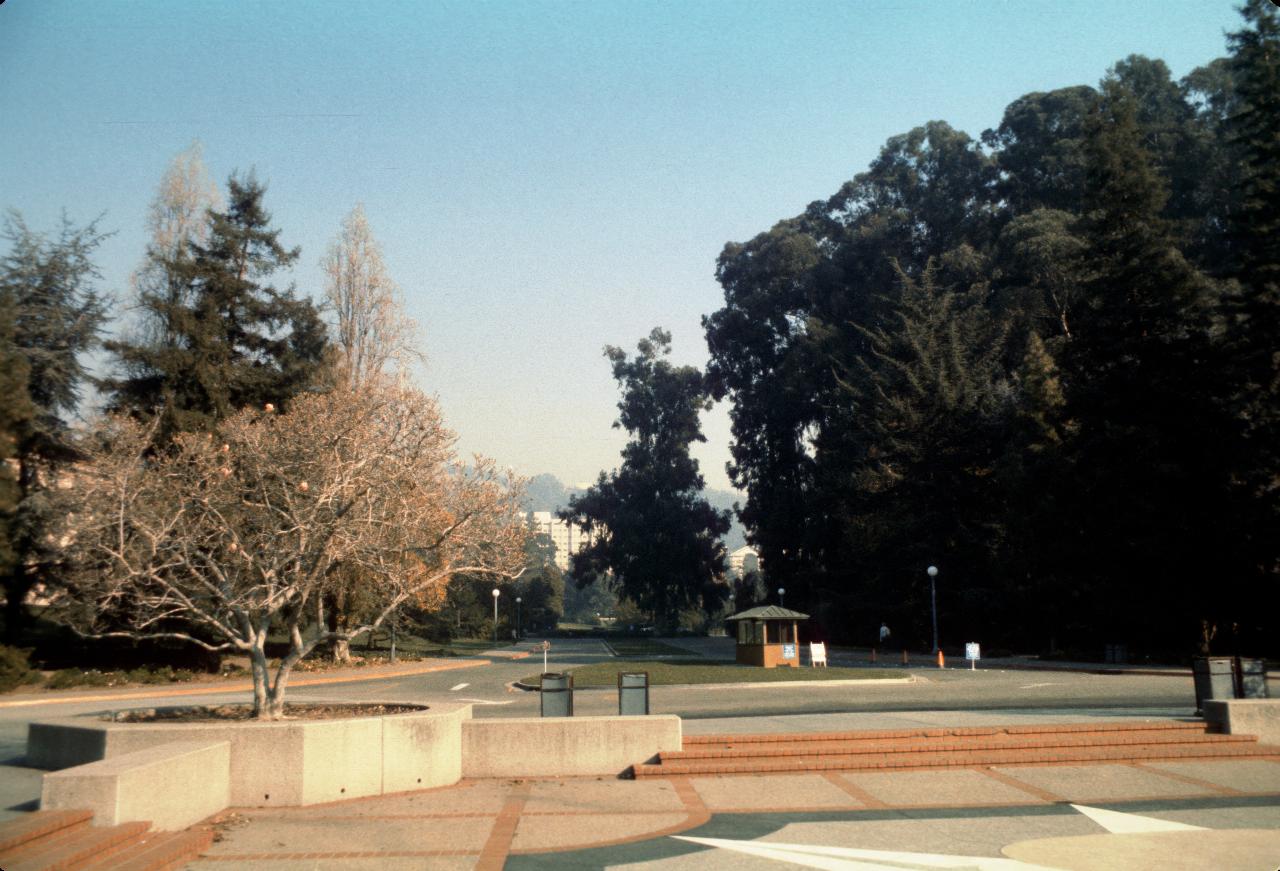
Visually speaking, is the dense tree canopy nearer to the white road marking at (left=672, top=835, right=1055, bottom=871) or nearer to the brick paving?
the brick paving

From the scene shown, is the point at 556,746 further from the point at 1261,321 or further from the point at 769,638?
the point at 1261,321

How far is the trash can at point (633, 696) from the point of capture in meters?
15.6

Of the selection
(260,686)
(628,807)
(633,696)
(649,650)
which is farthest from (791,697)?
(649,650)

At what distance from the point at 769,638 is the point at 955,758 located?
26.5 meters

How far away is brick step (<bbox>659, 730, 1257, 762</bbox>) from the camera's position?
→ 1469cm

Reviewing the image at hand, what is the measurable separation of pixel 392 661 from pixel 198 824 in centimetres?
3337

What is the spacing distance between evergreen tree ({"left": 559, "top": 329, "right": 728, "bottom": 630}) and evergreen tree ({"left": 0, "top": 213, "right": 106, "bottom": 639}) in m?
51.7

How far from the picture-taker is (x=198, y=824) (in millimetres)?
11195

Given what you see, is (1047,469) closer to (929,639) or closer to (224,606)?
(929,639)

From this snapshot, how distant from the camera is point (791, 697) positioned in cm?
2675

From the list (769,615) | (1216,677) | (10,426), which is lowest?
(1216,677)

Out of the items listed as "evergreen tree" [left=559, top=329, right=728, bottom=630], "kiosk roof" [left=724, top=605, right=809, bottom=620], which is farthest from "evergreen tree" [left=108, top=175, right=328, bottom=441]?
"evergreen tree" [left=559, top=329, right=728, bottom=630]

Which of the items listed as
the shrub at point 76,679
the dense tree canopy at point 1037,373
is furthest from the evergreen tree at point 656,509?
the shrub at point 76,679

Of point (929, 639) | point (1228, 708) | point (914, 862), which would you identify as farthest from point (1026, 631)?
point (914, 862)
